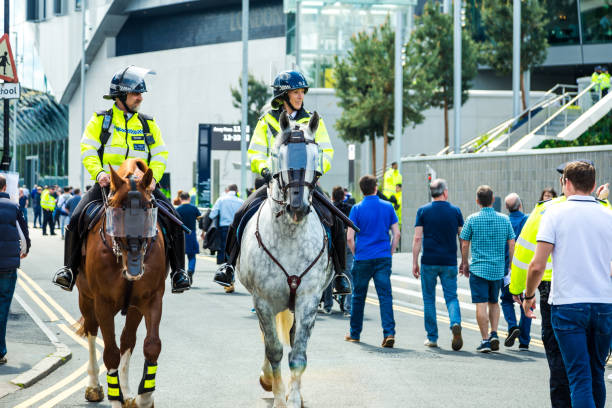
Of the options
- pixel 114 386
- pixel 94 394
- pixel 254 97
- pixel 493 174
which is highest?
pixel 254 97

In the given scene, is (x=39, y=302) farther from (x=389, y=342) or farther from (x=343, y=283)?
(x=343, y=283)

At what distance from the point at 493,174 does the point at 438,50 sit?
46.2 feet

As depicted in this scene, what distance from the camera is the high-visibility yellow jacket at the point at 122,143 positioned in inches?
306

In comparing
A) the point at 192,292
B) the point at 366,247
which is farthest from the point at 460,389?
the point at 192,292

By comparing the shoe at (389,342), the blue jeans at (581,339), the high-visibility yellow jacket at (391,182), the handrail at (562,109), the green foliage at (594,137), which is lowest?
the shoe at (389,342)

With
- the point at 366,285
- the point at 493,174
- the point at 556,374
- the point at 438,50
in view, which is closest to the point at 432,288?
the point at 366,285

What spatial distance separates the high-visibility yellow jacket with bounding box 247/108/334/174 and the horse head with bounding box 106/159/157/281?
1.41m

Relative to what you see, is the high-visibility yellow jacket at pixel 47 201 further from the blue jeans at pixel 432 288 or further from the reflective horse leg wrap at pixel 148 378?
the reflective horse leg wrap at pixel 148 378

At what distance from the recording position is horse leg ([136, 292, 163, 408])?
6.99 metres

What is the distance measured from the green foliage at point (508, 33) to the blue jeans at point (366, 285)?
1055 inches

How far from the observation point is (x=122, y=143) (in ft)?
25.8

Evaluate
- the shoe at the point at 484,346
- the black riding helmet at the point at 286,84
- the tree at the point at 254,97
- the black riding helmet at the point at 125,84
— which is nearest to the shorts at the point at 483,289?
the shoe at the point at 484,346

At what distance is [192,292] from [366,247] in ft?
21.7

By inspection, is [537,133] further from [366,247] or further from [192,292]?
[366,247]
